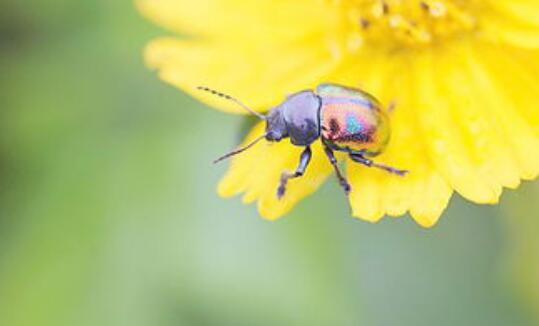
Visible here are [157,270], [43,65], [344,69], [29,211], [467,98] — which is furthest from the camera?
[43,65]

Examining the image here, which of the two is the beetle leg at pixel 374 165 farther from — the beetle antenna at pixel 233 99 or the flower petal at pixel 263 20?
the flower petal at pixel 263 20

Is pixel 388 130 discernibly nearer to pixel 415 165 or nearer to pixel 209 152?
pixel 415 165

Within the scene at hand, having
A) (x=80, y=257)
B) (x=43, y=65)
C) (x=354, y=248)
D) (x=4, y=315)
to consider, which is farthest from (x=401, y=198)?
(x=43, y=65)

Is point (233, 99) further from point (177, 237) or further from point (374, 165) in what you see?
point (177, 237)

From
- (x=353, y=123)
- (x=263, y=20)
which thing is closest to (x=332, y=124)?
(x=353, y=123)

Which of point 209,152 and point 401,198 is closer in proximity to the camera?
point 401,198

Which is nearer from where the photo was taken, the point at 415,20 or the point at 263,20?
the point at 415,20
